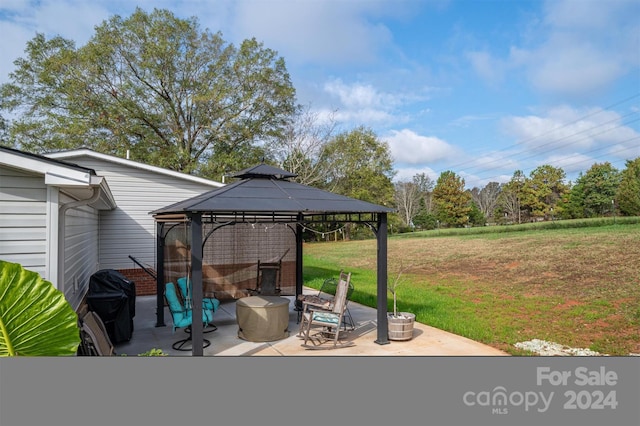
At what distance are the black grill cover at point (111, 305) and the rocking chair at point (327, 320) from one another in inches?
107

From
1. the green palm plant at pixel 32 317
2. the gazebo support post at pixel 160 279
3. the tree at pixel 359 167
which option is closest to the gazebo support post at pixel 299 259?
the gazebo support post at pixel 160 279

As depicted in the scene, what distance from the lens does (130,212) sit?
35.3 feet

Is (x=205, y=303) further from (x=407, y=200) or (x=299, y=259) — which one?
(x=407, y=200)

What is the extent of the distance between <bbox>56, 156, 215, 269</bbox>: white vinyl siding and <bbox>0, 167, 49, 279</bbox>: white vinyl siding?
663 cm

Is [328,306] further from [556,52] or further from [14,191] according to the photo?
[556,52]

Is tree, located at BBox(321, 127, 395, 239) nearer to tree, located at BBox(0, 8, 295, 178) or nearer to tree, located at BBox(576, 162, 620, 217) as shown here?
tree, located at BBox(0, 8, 295, 178)

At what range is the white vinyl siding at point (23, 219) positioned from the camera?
4086mm

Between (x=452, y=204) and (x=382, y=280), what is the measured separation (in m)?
43.2

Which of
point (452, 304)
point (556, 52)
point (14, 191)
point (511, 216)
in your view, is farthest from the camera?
point (511, 216)

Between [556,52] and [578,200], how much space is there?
37.1 metres

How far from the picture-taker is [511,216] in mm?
50469

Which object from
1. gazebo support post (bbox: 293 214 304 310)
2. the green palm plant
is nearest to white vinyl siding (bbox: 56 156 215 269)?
gazebo support post (bbox: 293 214 304 310)

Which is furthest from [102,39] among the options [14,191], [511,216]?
[511,216]

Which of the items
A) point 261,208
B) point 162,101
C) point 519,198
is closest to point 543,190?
point 519,198
